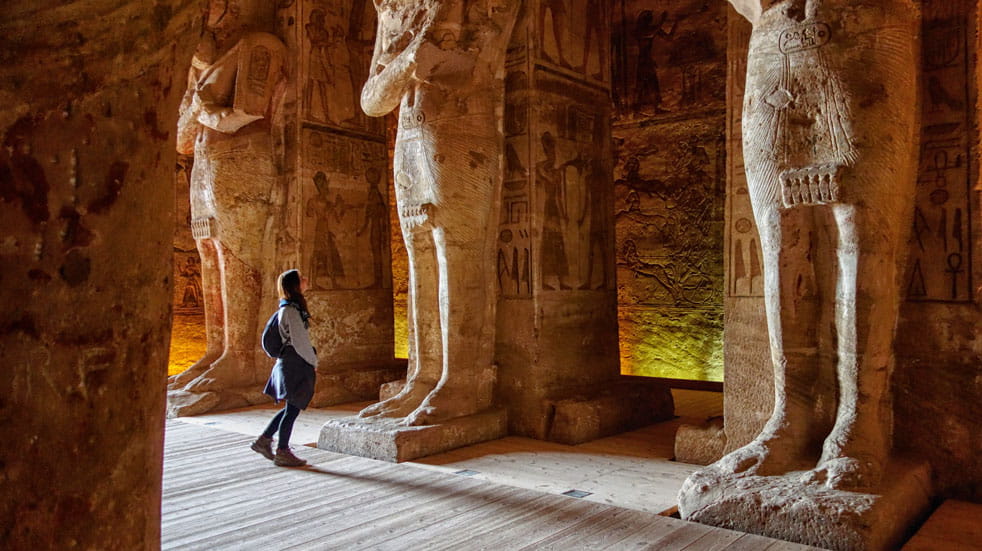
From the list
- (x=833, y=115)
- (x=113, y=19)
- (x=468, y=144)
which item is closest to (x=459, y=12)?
(x=468, y=144)

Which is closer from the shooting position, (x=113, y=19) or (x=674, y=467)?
(x=113, y=19)

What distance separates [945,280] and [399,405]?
322 centimetres

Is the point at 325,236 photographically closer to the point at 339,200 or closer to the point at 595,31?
the point at 339,200

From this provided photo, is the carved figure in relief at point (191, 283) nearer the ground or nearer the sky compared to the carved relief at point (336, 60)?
nearer the ground

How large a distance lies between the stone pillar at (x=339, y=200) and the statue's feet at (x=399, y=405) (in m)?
1.75

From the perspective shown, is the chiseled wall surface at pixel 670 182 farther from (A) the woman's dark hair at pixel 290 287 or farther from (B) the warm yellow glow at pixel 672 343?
(A) the woman's dark hair at pixel 290 287

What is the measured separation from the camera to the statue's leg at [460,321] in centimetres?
485

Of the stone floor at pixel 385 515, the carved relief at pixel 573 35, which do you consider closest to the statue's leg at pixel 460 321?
the stone floor at pixel 385 515

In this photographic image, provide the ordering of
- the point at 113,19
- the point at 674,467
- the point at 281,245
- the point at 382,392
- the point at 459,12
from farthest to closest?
the point at 281,245 → the point at 382,392 → the point at 459,12 → the point at 674,467 → the point at 113,19

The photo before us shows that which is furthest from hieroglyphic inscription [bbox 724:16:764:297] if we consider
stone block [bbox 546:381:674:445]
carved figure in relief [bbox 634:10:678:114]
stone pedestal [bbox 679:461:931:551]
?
carved figure in relief [bbox 634:10:678:114]

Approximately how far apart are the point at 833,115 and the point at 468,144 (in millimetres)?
2323

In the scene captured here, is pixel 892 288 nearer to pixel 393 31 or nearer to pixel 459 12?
pixel 459 12

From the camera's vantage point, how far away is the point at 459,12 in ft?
15.7

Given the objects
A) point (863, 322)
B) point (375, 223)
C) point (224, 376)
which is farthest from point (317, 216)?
point (863, 322)
